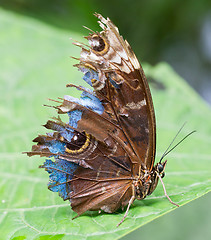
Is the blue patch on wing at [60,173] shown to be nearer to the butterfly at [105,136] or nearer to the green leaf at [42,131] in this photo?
the butterfly at [105,136]

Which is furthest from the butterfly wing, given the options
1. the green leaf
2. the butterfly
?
the green leaf

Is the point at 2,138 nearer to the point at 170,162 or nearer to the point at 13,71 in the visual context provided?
the point at 13,71

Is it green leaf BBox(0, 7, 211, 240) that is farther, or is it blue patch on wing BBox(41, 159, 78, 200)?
blue patch on wing BBox(41, 159, 78, 200)

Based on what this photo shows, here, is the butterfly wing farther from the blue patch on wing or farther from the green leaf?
the green leaf

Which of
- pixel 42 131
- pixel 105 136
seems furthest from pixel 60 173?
pixel 42 131

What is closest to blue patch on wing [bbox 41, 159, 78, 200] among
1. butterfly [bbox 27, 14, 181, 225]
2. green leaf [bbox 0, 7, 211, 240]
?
butterfly [bbox 27, 14, 181, 225]

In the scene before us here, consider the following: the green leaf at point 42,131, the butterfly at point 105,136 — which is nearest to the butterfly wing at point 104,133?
the butterfly at point 105,136

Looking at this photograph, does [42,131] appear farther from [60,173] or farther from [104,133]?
[104,133]

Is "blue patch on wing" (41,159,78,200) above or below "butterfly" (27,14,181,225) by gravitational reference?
below
